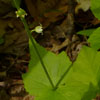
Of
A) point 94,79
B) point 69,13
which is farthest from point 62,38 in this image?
point 94,79

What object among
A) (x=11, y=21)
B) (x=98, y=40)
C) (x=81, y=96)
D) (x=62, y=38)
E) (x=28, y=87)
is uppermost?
(x=11, y=21)

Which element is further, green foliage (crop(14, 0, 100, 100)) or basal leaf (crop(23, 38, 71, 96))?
basal leaf (crop(23, 38, 71, 96))

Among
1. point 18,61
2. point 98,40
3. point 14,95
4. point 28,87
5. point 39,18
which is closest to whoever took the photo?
point 98,40

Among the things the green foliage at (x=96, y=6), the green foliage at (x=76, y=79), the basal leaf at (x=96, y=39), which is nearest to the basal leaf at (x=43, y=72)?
the green foliage at (x=76, y=79)

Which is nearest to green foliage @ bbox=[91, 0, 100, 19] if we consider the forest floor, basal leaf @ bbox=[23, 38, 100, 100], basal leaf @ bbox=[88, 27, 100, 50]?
basal leaf @ bbox=[88, 27, 100, 50]

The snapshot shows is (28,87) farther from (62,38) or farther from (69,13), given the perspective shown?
(69,13)

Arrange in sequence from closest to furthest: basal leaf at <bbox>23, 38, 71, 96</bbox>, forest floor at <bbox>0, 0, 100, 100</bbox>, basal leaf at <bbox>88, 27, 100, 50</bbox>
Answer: basal leaf at <bbox>88, 27, 100, 50</bbox> → basal leaf at <bbox>23, 38, 71, 96</bbox> → forest floor at <bbox>0, 0, 100, 100</bbox>

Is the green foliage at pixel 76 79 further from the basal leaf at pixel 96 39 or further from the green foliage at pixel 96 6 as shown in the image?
the green foliage at pixel 96 6

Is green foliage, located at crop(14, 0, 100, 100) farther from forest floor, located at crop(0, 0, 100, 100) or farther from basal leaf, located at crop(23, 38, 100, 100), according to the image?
forest floor, located at crop(0, 0, 100, 100)
